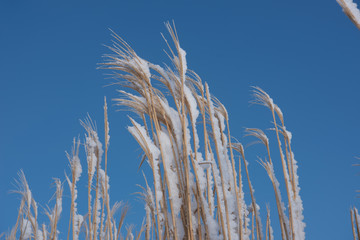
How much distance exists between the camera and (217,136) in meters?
1.31

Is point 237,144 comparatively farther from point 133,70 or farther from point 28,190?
point 28,190

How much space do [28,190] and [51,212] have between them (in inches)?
13.8

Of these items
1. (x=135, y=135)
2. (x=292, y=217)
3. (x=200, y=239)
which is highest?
(x=135, y=135)

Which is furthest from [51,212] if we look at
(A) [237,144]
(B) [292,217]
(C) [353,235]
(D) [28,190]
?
(C) [353,235]

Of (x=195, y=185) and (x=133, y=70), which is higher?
(x=133, y=70)

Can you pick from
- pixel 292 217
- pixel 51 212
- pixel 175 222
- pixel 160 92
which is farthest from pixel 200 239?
pixel 51 212

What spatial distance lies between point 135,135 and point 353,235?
203 centimetres

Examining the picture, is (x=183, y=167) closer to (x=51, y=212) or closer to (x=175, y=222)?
(x=175, y=222)

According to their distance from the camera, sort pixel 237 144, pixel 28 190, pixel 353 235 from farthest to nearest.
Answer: pixel 28 190 → pixel 353 235 → pixel 237 144

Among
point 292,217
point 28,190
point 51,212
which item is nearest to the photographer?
point 292,217

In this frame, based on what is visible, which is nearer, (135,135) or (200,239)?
(200,239)

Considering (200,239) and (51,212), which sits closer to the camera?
(200,239)

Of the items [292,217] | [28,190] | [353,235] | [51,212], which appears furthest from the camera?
[51,212]

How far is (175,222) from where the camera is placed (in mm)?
1046
